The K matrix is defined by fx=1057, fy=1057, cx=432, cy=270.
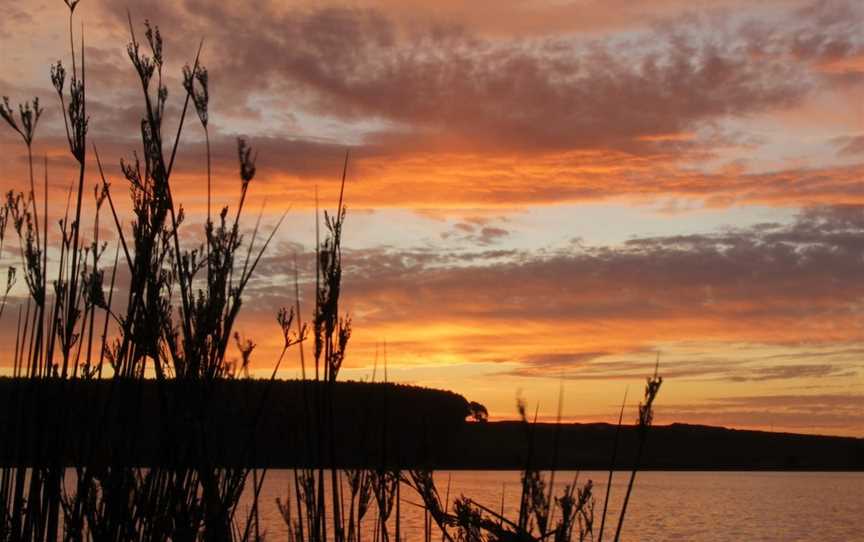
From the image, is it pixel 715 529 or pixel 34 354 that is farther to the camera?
pixel 715 529

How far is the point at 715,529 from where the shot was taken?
4250cm

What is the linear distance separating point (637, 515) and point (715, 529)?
4.22 m

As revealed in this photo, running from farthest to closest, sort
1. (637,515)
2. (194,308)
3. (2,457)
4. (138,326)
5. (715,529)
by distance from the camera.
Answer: (637,515) < (715,529) < (2,457) < (138,326) < (194,308)

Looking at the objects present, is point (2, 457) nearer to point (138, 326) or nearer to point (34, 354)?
point (34, 354)

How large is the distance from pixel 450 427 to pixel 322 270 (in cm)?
7074

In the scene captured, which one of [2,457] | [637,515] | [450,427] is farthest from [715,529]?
[2,457]

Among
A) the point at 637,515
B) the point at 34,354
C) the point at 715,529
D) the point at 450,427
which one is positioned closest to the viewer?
the point at 34,354

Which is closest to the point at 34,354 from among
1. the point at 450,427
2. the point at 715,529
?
the point at 715,529

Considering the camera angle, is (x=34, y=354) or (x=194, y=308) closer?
(x=194, y=308)

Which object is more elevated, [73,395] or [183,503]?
[73,395]

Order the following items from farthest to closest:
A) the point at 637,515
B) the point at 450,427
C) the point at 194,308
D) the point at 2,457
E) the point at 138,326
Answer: the point at 450,427 → the point at 637,515 → the point at 2,457 → the point at 138,326 → the point at 194,308

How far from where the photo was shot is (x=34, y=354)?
11.6ft

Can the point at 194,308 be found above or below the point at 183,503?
above

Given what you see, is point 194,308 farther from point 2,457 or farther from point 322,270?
point 2,457
